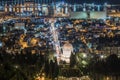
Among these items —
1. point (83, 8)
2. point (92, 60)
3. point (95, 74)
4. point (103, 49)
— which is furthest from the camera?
→ point (83, 8)

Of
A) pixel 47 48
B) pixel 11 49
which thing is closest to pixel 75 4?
pixel 47 48

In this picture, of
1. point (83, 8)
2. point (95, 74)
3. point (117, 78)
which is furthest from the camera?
point (83, 8)

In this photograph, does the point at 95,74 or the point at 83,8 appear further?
the point at 83,8

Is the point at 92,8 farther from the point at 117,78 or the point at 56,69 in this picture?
the point at 117,78

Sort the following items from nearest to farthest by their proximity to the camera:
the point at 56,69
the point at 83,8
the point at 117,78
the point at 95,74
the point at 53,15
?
the point at 117,78
the point at 95,74
the point at 56,69
the point at 83,8
the point at 53,15

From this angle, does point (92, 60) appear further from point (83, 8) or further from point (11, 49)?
point (83, 8)

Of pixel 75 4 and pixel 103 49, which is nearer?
pixel 103 49

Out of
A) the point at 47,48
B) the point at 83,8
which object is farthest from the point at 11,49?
the point at 83,8
